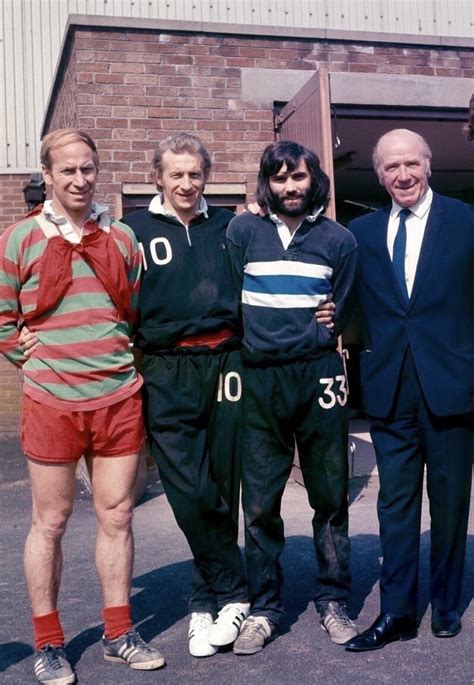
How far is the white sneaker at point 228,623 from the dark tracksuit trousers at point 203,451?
0.04 meters

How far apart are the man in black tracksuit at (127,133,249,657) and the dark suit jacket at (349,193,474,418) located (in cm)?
63

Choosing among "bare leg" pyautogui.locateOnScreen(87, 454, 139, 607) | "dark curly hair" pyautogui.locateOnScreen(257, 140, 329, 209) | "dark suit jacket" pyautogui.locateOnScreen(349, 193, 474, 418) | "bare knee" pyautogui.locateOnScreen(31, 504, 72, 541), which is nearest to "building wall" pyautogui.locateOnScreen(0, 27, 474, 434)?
"dark curly hair" pyautogui.locateOnScreen(257, 140, 329, 209)

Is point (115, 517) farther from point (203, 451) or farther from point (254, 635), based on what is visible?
point (254, 635)

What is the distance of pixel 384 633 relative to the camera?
353cm

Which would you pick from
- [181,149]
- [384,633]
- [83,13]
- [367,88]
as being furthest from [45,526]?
[83,13]

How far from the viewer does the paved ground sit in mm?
3268

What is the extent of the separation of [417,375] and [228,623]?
4.17ft

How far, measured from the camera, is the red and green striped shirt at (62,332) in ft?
10.8

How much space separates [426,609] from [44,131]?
28.7 ft

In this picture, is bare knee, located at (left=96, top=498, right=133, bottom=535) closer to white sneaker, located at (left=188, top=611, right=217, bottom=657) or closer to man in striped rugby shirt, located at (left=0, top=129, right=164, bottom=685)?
man in striped rugby shirt, located at (left=0, top=129, right=164, bottom=685)

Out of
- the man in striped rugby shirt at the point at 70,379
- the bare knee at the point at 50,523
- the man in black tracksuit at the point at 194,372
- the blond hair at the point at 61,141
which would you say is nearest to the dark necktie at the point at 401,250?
the man in black tracksuit at the point at 194,372

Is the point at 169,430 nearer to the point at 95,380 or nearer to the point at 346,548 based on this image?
the point at 95,380

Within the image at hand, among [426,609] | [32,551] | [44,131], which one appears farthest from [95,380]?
Answer: [44,131]

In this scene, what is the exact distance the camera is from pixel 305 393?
140 inches
